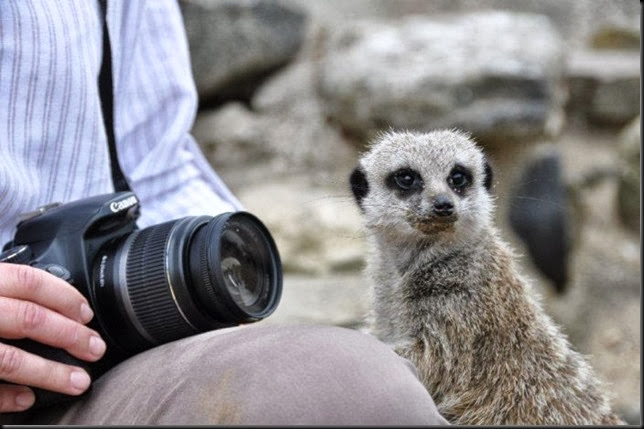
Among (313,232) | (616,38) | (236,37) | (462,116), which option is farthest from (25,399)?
(616,38)

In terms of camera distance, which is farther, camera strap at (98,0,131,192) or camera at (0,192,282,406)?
camera strap at (98,0,131,192)

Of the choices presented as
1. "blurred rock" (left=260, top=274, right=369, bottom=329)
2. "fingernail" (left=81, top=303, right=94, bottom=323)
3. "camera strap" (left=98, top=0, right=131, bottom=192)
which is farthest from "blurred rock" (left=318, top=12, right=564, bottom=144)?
"fingernail" (left=81, top=303, right=94, bottom=323)

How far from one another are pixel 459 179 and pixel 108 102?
716 millimetres

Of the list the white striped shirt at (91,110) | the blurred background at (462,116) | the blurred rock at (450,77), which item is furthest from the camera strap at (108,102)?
the blurred rock at (450,77)

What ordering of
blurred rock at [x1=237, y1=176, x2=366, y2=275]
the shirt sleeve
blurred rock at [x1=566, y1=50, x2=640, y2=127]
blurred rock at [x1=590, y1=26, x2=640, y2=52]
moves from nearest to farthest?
the shirt sleeve, blurred rock at [x1=237, y1=176, x2=366, y2=275], blurred rock at [x1=566, y1=50, x2=640, y2=127], blurred rock at [x1=590, y1=26, x2=640, y2=52]

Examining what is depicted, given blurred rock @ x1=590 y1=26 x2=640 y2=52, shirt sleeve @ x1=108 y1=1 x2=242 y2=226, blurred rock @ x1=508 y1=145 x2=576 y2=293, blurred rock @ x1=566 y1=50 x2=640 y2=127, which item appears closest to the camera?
shirt sleeve @ x1=108 y1=1 x2=242 y2=226

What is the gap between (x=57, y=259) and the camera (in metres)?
1.43

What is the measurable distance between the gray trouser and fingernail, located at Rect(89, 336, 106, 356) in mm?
60

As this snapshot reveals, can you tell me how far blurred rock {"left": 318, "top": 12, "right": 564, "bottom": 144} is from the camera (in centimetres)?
376

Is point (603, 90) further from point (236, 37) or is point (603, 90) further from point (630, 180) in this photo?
point (236, 37)

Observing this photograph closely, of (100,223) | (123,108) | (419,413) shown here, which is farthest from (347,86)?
(419,413)

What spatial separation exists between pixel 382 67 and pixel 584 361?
217cm

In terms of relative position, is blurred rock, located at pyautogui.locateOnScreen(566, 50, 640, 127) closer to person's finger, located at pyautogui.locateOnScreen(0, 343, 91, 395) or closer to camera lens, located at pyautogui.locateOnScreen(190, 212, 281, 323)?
camera lens, located at pyautogui.locateOnScreen(190, 212, 281, 323)

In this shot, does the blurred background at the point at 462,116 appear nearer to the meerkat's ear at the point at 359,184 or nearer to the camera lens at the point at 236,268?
the meerkat's ear at the point at 359,184
